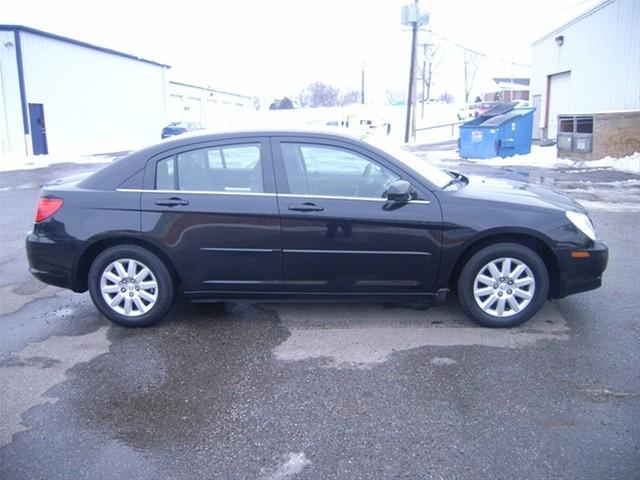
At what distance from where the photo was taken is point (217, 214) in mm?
4688

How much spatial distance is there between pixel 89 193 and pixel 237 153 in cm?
123

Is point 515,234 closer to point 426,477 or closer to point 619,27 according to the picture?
point 426,477

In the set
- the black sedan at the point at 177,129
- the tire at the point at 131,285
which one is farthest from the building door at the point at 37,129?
the tire at the point at 131,285

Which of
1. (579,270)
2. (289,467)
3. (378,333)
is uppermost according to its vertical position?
(579,270)

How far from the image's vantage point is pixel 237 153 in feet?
15.9

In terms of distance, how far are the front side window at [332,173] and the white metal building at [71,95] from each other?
1074 inches

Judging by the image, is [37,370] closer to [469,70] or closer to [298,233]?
[298,233]

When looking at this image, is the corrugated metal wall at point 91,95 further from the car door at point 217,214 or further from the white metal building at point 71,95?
the car door at point 217,214

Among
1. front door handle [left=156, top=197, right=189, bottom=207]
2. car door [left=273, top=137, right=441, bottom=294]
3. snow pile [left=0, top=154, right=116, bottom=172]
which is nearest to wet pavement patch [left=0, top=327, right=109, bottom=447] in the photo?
front door handle [left=156, top=197, right=189, bottom=207]

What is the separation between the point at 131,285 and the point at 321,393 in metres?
1.96

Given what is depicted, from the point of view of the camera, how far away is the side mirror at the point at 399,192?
4.50m

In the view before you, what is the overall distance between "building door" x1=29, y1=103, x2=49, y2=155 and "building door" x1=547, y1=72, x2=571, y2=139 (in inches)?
968

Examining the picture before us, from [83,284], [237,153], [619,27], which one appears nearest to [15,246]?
[83,284]

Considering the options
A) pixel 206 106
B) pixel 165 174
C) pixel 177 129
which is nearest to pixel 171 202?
pixel 165 174
